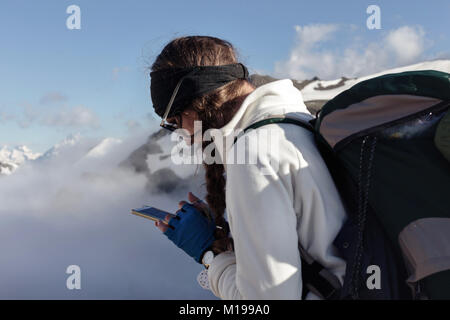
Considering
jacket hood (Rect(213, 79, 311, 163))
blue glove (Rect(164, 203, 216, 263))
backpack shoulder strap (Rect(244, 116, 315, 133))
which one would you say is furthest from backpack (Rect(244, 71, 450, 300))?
blue glove (Rect(164, 203, 216, 263))

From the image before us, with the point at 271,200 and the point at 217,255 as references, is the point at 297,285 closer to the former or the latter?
the point at 271,200

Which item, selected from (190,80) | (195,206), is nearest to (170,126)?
(190,80)

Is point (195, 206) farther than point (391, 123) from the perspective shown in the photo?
Yes

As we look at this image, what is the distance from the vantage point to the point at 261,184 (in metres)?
1.49

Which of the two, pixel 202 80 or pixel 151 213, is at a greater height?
pixel 202 80

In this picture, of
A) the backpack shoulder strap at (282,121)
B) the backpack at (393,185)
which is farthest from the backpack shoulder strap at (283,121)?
the backpack at (393,185)

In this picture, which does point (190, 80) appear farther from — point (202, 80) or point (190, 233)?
point (190, 233)

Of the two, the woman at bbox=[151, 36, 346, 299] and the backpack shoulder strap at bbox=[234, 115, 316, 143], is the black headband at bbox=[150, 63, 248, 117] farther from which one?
the backpack shoulder strap at bbox=[234, 115, 316, 143]

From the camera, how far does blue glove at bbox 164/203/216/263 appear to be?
2.25m

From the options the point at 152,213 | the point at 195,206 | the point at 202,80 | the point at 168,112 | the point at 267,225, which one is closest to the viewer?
the point at 267,225

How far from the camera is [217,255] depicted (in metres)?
2.12

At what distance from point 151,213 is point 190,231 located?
1.39ft
